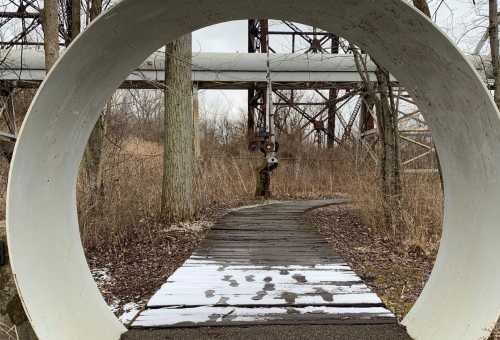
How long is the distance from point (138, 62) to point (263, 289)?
2.48 m

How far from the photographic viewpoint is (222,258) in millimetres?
5125

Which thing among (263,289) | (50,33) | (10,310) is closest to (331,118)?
(50,33)

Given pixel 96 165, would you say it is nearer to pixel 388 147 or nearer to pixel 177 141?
pixel 177 141

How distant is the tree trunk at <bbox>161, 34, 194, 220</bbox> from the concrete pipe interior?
4687mm

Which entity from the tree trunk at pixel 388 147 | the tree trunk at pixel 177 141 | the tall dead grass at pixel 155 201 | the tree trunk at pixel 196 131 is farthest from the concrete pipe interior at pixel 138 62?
the tree trunk at pixel 196 131

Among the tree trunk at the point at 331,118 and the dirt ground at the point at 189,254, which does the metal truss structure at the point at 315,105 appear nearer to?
the tree trunk at the point at 331,118

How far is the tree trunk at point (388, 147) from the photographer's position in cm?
666

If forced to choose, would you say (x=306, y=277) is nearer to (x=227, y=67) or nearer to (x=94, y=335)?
(x=94, y=335)

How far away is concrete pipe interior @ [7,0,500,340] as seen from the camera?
2059mm

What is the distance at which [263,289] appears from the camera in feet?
12.9

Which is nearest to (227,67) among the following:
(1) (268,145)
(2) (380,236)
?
(1) (268,145)

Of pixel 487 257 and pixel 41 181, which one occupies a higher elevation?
pixel 41 181

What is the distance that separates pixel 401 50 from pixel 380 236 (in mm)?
4788

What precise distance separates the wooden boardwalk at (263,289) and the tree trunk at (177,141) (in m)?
1.43
